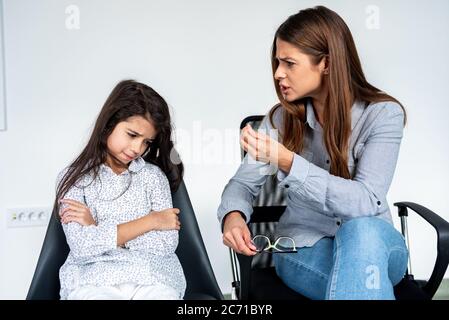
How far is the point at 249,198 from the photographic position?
1361 mm

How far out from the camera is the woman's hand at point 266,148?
1.10 metres

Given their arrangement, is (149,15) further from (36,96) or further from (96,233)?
(96,233)

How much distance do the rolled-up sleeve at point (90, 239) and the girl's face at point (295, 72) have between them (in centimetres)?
52

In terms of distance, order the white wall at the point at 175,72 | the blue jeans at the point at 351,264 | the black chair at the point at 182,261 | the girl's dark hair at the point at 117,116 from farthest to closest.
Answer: the white wall at the point at 175,72 < the girl's dark hair at the point at 117,116 < the black chair at the point at 182,261 < the blue jeans at the point at 351,264

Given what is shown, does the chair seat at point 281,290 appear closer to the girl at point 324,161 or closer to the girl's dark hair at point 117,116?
the girl at point 324,161

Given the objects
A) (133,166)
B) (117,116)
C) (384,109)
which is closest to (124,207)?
(133,166)

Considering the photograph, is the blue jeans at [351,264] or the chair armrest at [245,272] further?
the chair armrest at [245,272]

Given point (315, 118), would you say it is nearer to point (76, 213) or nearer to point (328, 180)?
point (328, 180)

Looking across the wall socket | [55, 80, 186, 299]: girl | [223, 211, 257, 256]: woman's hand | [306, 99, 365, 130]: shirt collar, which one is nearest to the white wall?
the wall socket

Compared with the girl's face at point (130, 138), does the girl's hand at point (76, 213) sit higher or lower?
lower

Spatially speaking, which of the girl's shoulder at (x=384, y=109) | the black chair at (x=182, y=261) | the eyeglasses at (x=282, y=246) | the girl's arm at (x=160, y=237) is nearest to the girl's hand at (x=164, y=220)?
the girl's arm at (x=160, y=237)
